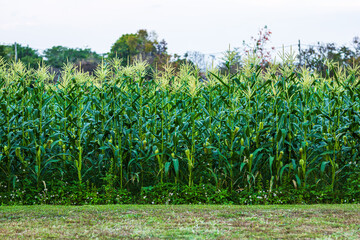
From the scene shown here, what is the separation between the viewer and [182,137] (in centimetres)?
739

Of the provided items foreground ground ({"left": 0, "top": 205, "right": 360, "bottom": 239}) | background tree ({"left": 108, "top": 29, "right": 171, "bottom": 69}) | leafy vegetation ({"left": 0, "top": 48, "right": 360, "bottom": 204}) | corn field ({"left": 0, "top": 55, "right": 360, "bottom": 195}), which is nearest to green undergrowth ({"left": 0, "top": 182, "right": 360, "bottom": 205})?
leafy vegetation ({"left": 0, "top": 48, "right": 360, "bottom": 204})

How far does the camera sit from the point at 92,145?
732 cm

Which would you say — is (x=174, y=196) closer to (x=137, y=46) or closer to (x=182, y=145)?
(x=182, y=145)

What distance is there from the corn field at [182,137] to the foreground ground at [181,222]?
898 millimetres

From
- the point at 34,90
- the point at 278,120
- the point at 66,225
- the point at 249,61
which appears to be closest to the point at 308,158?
the point at 278,120

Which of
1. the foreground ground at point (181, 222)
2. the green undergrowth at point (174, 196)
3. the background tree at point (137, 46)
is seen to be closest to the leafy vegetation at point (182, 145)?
the green undergrowth at point (174, 196)

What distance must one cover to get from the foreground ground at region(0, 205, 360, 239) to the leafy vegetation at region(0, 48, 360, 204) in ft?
2.38

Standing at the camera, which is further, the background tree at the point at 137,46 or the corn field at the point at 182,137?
the background tree at the point at 137,46

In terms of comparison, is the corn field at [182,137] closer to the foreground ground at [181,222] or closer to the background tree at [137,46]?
the foreground ground at [181,222]

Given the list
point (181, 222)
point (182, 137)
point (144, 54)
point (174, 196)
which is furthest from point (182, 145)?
point (144, 54)

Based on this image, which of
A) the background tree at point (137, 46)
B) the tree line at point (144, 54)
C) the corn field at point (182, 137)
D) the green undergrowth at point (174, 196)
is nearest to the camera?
the green undergrowth at point (174, 196)

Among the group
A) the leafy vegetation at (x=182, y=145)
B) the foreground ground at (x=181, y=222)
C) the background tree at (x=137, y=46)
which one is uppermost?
the background tree at (x=137, y=46)

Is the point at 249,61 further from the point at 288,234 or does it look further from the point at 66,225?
the point at 66,225

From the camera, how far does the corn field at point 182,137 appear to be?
7043 mm
